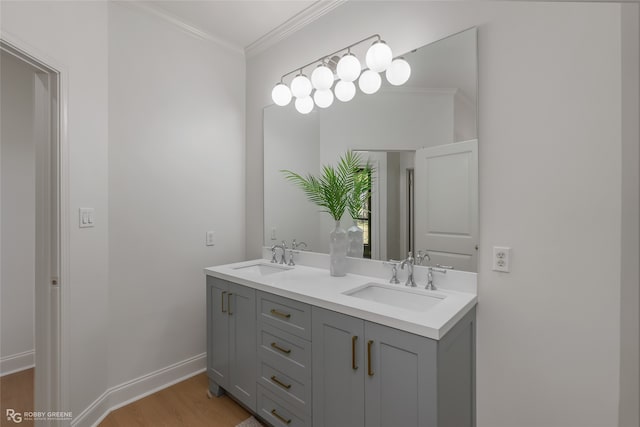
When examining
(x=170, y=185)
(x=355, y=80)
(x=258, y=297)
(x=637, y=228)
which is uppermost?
(x=355, y=80)

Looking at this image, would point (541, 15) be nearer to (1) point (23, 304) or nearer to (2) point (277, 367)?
(2) point (277, 367)

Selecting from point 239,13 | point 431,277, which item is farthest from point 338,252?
point 239,13

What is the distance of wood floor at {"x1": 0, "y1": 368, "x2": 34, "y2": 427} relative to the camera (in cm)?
203

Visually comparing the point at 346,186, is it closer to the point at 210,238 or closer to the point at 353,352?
the point at 353,352

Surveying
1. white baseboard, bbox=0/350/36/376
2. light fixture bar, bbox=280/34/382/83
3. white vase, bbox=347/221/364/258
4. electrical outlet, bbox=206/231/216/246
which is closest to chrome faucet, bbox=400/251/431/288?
white vase, bbox=347/221/364/258

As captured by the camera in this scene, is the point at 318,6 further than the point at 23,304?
No

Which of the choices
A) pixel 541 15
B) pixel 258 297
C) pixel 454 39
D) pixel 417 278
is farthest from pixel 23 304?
pixel 541 15

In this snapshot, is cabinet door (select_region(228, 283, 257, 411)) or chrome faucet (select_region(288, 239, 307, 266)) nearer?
cabinet door (select_region(228, 283, 257, 411))

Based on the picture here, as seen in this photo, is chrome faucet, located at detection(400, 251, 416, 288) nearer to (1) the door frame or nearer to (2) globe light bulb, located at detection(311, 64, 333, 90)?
(2) globe light bulb, located at detection(311, 64, 333, 90)

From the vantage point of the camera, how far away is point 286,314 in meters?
1.71

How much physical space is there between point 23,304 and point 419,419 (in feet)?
9.56

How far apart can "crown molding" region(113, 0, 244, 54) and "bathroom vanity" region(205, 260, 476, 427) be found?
1.74m

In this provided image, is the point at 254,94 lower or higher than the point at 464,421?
higher

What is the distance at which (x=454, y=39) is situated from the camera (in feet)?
5.31
